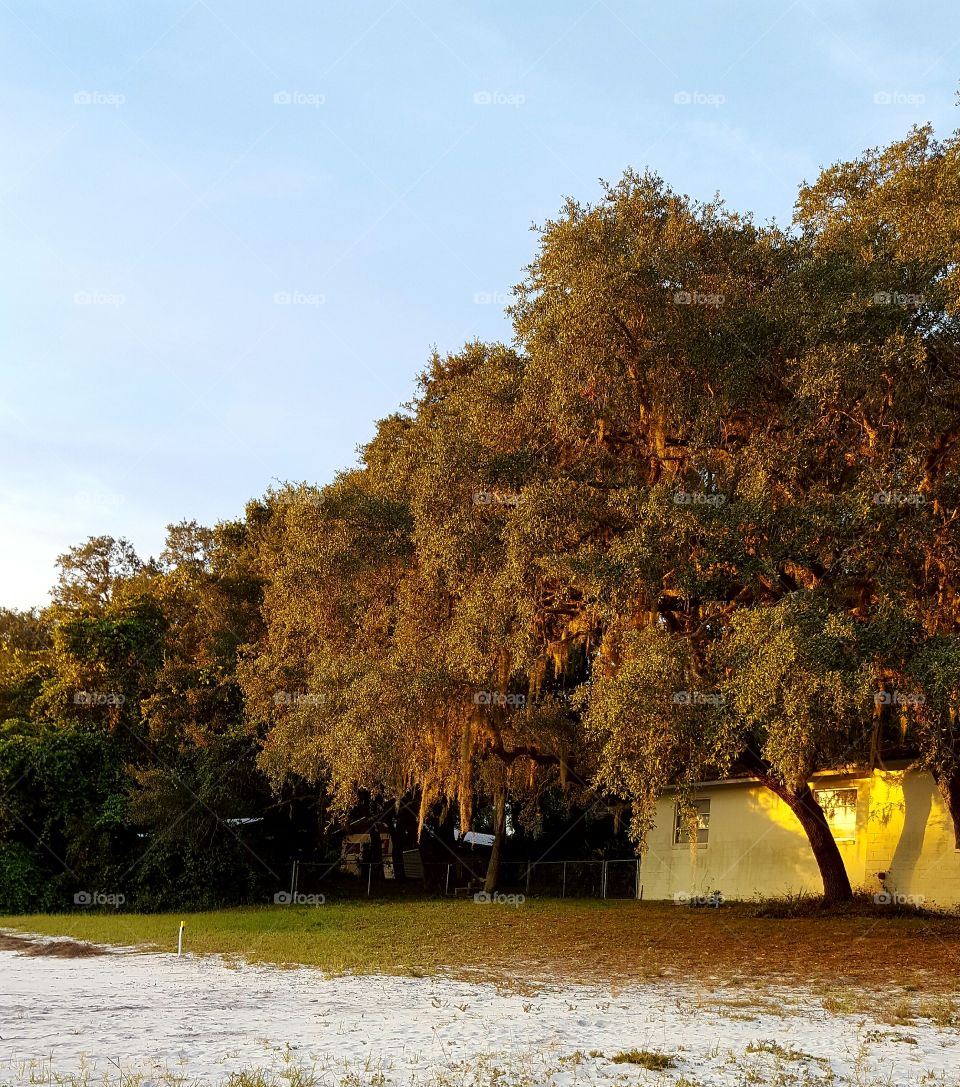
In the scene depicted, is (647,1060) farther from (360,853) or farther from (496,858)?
(360,853)

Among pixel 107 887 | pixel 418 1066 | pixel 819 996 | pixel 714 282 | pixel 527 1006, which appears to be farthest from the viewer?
pixel 107 887

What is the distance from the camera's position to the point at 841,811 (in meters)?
22.9

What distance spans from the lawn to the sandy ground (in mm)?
1513

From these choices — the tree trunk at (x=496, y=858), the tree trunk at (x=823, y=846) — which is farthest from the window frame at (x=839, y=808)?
the tree trunk at (x=496, y=858)

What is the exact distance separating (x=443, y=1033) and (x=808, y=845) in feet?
52.1

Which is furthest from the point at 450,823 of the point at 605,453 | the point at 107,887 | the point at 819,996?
the point at 819,996

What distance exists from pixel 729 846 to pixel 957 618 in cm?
1144

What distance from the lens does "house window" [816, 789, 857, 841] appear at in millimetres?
22672

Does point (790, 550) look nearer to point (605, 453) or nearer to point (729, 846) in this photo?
point (605, 453)

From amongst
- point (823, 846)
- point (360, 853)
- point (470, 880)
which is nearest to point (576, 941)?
point (823, 846)

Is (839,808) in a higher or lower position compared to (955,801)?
lower

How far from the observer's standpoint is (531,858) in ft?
116

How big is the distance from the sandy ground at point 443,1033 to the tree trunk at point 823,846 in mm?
8363

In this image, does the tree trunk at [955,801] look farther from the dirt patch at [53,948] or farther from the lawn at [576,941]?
the dirt patch at [53,948]
